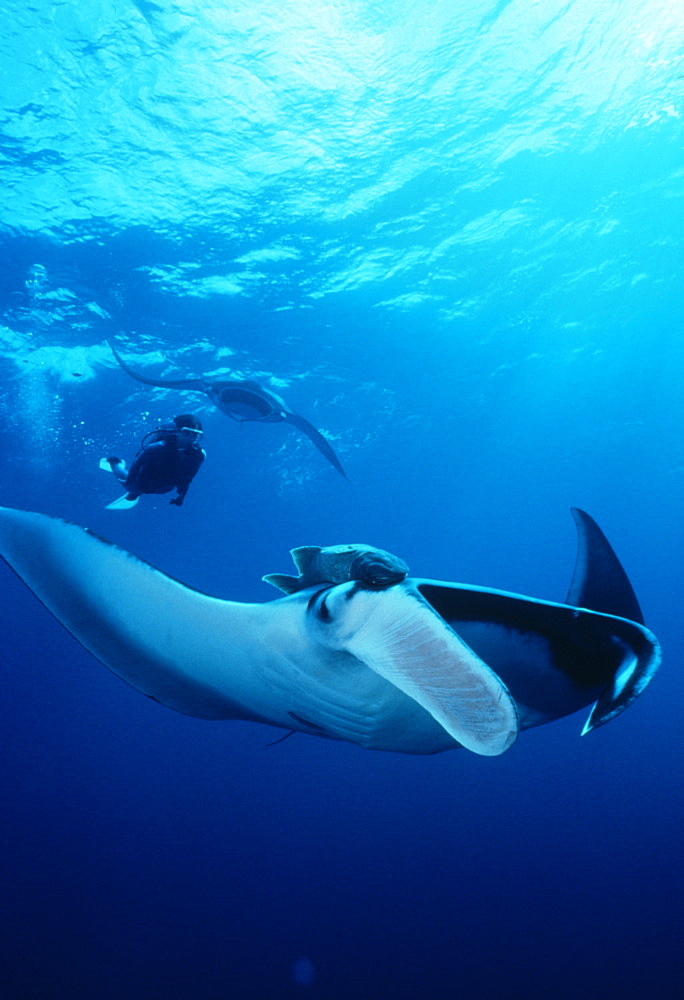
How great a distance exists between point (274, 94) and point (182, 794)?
2414 centimetres

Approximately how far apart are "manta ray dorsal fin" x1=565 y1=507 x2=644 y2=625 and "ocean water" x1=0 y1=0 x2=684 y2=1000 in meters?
9.69

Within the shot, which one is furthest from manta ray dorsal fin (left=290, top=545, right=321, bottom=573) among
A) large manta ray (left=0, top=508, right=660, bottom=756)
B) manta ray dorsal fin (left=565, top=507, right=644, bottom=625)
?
manta ray dorsal fin (left=565, top=507, right=644, bottom=625)

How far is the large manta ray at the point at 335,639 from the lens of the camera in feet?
4.29

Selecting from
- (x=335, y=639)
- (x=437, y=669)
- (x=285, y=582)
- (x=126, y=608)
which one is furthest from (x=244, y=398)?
(x=437, y=669)

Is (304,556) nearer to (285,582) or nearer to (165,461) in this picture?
(285,582)

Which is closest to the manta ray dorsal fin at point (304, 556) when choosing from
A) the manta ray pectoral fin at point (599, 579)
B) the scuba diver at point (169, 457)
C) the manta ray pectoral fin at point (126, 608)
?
the manta ray pectoral fin at point (126, 608)

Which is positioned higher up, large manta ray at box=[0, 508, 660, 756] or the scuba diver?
the scuba diver

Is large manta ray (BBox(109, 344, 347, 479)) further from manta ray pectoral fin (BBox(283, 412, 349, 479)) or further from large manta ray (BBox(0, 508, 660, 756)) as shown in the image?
large manta ray (BBox(0, 508, 660, 756))

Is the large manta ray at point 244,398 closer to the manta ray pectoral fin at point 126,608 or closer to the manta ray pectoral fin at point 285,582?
the manta ray pectoral fin at point 285,582

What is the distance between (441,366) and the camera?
17969 mm

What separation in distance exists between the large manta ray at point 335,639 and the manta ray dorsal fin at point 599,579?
76 centimetres

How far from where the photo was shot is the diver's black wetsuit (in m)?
6.24

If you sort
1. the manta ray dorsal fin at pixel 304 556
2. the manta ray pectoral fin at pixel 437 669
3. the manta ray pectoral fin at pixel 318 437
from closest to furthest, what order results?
the manta ray pectoral fin at pixel 437 669
the manta ray dorsal fin at pixel 304 556
the manta ray pectoral fin at pixel 318 437

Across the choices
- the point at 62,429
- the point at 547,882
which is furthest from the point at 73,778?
the point at 547,882
